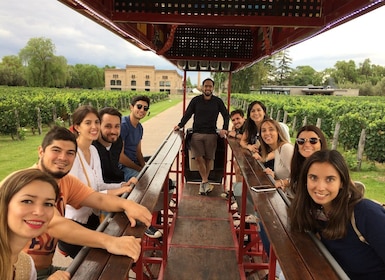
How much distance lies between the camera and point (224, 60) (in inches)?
217

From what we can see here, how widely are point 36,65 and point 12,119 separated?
198ft

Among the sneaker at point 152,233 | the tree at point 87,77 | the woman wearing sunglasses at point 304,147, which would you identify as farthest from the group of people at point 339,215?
the tree at point 87,77

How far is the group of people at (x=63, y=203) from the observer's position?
1.32 metres

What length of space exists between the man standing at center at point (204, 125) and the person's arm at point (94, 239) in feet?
13.5

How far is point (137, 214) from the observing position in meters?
1.89

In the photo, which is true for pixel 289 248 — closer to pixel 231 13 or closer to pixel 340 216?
pixel 340 216

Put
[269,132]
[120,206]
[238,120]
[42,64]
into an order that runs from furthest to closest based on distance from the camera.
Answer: [42,64] → [238,120] → [269,132] → [120,206]

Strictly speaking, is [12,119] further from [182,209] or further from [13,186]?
[13,186]

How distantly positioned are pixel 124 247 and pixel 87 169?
1.32 meters

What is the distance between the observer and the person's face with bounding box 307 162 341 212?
1.89m

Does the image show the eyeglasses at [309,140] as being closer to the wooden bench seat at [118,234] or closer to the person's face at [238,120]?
the wooden bench seat at [118,234]

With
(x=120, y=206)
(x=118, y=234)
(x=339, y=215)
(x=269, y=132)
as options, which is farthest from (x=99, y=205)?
(x=269, y=132)

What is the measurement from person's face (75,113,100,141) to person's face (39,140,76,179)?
780mm

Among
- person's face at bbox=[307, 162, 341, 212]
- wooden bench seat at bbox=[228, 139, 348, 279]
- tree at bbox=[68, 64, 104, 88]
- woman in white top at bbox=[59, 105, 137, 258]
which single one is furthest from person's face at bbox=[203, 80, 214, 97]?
tree at bbox=[68, 64, 104, 88]
